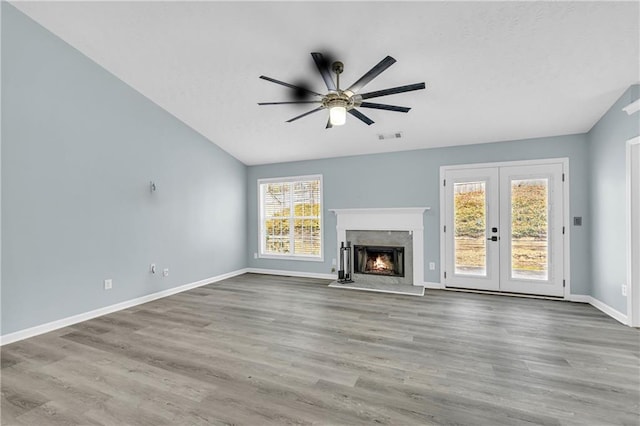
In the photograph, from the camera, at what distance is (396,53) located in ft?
10.1

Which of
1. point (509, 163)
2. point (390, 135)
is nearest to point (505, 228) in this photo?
point (509, 163)

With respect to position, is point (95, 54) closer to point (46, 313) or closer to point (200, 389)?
point (46, 313)

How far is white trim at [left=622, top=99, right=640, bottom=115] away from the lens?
3213 millimetres

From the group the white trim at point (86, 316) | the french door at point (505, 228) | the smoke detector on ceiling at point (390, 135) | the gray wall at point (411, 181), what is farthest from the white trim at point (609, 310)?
the white trim at point (86, 316)

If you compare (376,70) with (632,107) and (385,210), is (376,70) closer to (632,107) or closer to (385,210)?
(632,107)

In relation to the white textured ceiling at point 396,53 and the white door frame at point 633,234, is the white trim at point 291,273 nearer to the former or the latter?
the white textured ceiling at point 396,53

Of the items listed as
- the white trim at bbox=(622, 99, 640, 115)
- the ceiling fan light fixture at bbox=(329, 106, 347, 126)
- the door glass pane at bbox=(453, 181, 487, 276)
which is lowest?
the door glass pane at bbox=(453, 181, 487, 276)

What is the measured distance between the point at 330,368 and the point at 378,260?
11.3 feet

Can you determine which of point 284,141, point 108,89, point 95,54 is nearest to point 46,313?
point 108,89

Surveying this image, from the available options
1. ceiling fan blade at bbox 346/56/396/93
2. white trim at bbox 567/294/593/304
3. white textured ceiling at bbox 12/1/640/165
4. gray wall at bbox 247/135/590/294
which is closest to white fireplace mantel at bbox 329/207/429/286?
gray wall at bbox 247/135/590/294

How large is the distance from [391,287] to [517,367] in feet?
9.12

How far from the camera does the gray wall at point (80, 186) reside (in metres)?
3.12

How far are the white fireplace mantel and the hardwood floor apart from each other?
1345 millimetres

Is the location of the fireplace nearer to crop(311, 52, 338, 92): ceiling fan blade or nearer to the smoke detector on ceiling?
the smoke detector on ceiling
